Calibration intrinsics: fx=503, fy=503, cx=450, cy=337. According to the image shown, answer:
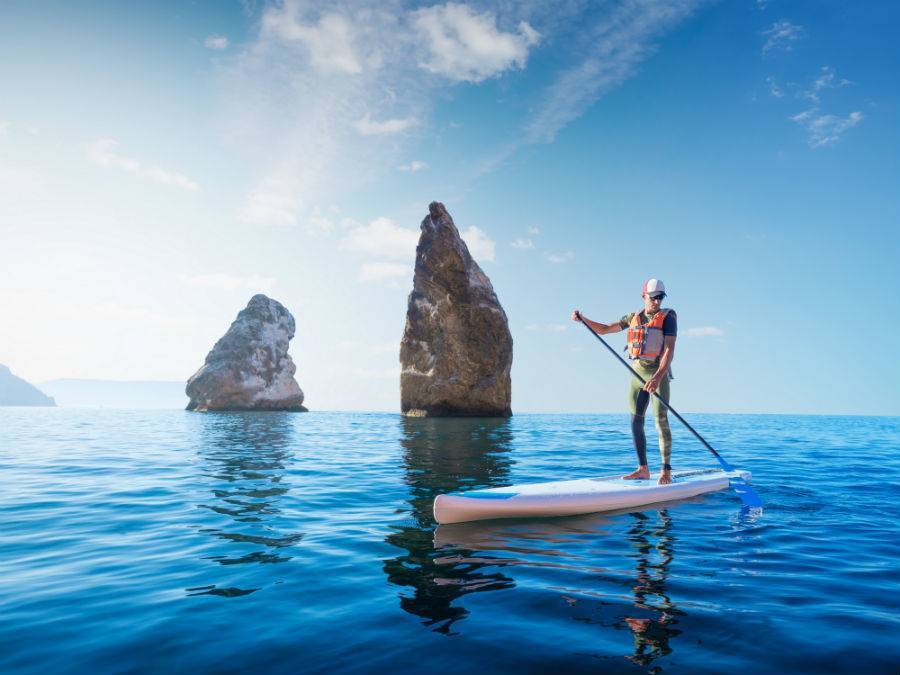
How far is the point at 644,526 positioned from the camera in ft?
20.2

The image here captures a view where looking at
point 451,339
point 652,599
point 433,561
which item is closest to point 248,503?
point 433,561

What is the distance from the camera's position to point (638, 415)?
840 cm

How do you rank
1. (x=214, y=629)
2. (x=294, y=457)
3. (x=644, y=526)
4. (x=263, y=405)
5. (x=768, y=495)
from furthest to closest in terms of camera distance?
1. (x=263, y=405)
2. (x=294, y=457)
3. (x=768, y=495)
4. (x=644, y=526)
5. (x=214, y=629)

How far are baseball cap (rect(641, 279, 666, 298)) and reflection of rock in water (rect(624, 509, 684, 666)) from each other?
11.8 ft

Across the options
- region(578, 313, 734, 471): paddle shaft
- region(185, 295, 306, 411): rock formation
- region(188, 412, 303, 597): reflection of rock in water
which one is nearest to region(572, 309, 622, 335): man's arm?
region(578, 313, 734, 471): paddle shaft

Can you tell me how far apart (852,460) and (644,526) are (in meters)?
11.9

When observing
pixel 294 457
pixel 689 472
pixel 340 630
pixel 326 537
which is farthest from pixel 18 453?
pixel 689 472

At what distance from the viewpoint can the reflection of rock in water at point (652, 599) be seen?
3.03 metres

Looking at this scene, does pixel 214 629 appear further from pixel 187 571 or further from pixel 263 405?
pixel 263 405

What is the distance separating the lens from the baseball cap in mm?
7914

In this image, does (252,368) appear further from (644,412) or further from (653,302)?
(653,302)

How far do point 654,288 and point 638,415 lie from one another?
6.97 ft

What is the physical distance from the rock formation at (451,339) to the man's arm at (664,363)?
32.5m

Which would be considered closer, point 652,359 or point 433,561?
point 433,561
